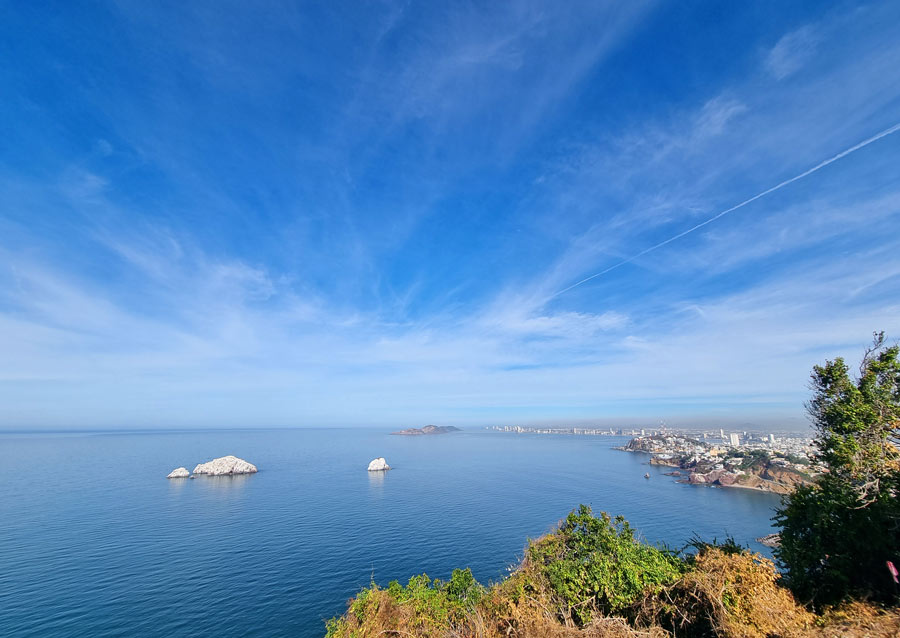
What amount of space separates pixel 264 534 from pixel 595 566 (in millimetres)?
50548

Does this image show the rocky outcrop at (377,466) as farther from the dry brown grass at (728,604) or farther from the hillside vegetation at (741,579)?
the dry brown grass at (728,604)

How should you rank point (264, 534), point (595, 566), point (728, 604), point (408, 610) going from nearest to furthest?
point (728, 604), point (595, 566), point (408, 610), point (264, 534)

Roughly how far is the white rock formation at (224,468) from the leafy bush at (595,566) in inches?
4153

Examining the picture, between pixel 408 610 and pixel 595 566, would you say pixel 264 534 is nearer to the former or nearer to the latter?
pixel 408 610

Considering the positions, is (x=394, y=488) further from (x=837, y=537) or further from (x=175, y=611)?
(x=837, y=537)

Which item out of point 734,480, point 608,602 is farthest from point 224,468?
point 734,480

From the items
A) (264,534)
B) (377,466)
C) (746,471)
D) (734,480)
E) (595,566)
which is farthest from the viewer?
(377,466)

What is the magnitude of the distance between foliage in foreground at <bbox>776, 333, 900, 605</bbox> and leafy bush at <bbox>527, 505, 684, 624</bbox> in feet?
19.6

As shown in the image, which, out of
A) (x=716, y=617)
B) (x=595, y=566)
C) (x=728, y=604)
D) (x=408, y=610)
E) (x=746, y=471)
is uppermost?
(x=728, y=604)

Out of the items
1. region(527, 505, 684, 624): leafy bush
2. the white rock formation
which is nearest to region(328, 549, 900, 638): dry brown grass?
region(527, 505, 684, 624): leafy bush

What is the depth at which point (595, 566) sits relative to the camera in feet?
60.1

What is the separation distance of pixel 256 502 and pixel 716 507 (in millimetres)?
89437

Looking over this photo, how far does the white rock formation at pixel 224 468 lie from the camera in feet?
327

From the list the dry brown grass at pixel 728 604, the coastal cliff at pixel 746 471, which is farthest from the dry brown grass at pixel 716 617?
the coastal cliff at pixel 746 471
